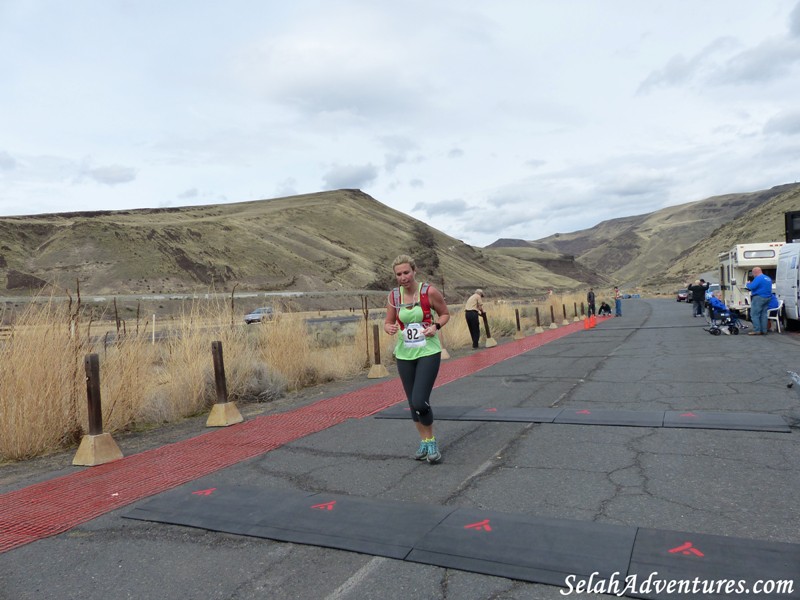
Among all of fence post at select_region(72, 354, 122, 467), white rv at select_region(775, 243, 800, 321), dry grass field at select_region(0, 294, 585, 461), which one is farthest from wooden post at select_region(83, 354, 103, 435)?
white rv at select_region(775, 243, 800, 321)

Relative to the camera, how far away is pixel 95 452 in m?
6.51

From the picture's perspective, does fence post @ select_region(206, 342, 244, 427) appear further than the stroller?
No

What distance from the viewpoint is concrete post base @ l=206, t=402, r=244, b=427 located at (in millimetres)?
8289

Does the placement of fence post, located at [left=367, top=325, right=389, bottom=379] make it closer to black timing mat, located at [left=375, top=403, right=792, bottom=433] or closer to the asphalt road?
the asphalt road

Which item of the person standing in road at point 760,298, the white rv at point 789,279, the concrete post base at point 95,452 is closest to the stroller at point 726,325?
the person standing in road at point 760,298

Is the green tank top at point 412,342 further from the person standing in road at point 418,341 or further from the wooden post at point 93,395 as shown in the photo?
the wooden post at point 93,395

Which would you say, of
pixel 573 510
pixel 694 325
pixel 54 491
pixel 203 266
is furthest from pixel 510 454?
pixel 203 266

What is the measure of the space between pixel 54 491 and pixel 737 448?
20.7ft

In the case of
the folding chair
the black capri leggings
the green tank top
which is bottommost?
the folding chair

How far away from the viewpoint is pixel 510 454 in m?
6.06

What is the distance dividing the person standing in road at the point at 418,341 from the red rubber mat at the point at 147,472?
6.40 ft

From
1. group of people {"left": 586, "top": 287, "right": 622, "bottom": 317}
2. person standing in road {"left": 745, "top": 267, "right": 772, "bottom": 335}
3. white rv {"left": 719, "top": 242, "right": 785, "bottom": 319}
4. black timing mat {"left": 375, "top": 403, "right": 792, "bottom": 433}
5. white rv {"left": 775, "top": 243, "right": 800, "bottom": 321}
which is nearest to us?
black timing mat {"left": 375, "top": 403, "right": 792, "bottom": 433}

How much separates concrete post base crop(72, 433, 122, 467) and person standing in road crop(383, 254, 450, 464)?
332cm

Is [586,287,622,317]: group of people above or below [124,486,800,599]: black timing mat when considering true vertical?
above
